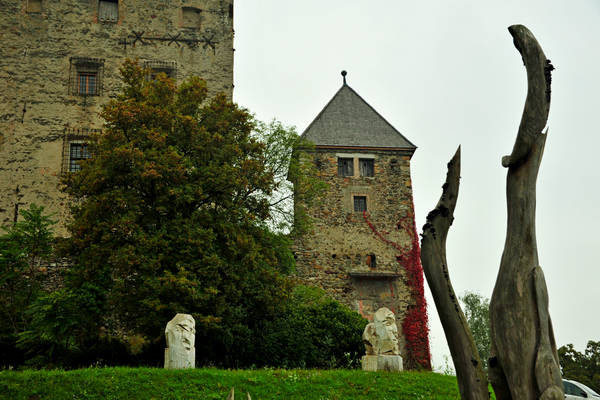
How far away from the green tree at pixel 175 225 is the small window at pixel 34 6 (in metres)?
13.0

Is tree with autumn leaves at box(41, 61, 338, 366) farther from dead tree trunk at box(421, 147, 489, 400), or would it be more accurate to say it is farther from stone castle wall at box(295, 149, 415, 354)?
dead tree trunk at box(421, 147, 489, 400)

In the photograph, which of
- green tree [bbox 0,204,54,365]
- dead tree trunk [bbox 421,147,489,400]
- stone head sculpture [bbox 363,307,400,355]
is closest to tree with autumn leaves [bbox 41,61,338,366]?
green tree [bbox 0,204,54,365]

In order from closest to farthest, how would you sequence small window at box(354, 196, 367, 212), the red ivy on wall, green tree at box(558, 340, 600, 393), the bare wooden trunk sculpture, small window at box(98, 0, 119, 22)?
1. the bare wooden trunk sculpture
2. the red ivy on wall
3. small window at box(354, 196, 367, 212)
4. small window at box(98, 0, 119, 22)
5. green tree at box(558, 340, 600, 393)

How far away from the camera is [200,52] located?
29625mm

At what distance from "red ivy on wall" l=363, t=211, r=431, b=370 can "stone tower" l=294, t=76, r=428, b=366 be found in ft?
0.16

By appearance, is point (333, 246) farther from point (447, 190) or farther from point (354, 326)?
point (447, 190)

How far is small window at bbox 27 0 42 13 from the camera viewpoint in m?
29.0

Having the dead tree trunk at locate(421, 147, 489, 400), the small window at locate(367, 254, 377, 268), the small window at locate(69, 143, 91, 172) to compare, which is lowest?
the dead tree trunk at locate(421, 147, 489, 400)

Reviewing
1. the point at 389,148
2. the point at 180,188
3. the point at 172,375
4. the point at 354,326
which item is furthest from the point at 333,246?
the point at 172,375

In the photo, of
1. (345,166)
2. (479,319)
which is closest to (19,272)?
(345,166)

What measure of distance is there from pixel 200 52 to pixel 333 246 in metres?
11.8

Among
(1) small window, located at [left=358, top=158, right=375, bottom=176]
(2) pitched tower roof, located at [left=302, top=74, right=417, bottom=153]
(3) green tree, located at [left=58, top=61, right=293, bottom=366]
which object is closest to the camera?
(3) green tree, located at [left=58, top=61, right=293, bottom=366]

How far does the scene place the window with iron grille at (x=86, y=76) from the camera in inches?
1114

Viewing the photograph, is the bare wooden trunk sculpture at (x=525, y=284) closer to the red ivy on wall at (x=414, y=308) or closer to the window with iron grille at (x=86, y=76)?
the red ivy on wall at (x=414, y=308)
